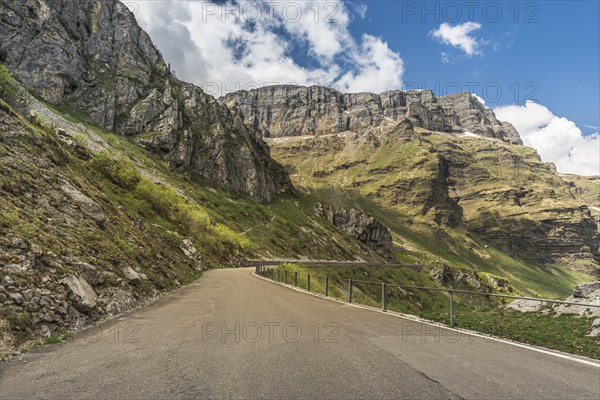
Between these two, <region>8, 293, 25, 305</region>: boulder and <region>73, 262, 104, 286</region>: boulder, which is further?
<region>73, 262, 104, 286</region>: boulder

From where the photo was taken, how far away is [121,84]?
132m

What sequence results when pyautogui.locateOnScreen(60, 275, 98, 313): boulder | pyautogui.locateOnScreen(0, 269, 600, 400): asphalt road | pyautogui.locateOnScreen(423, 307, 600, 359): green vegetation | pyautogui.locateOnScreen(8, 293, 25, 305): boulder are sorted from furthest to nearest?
1. pyautogui.locateOnScreen(60, 275, 98, 313): boulder
2. pyautogui.locateOnScreen(423, 307, 600, 359): green vegetation
3. pyautogui.locateOnScreen(8, 293, 25, 305): boulder
4. pyautogui.locateOnScreen(0, 269, 600, 400): asphalt road

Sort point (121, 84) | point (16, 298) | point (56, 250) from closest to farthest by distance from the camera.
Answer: point (16, 298) → point (56, 250) → point (121, 84)

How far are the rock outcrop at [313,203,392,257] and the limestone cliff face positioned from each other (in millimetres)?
33722

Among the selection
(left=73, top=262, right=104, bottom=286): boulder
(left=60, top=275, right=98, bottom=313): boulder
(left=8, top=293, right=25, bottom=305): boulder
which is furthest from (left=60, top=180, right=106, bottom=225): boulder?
(left=8, top=293, right=25, bottom=305): boulder

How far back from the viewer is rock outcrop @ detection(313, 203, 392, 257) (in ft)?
609

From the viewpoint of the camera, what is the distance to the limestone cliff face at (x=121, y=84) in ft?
372

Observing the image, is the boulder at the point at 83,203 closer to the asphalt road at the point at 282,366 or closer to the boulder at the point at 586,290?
the asphalt road at the point at 282,366

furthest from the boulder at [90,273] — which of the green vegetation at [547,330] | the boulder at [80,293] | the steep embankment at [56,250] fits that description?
the green vegetation at [547,330]

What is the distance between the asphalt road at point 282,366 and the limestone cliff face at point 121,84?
128 meters

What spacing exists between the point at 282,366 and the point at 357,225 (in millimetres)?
183263

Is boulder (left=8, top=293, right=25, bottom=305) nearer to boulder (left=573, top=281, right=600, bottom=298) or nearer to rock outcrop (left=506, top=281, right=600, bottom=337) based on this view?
rock outcrop (left=506, top=281, right=600, bottom=337)

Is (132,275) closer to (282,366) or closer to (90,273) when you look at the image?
(90,273)

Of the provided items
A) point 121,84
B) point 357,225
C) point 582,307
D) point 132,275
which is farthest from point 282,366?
point 357,225
